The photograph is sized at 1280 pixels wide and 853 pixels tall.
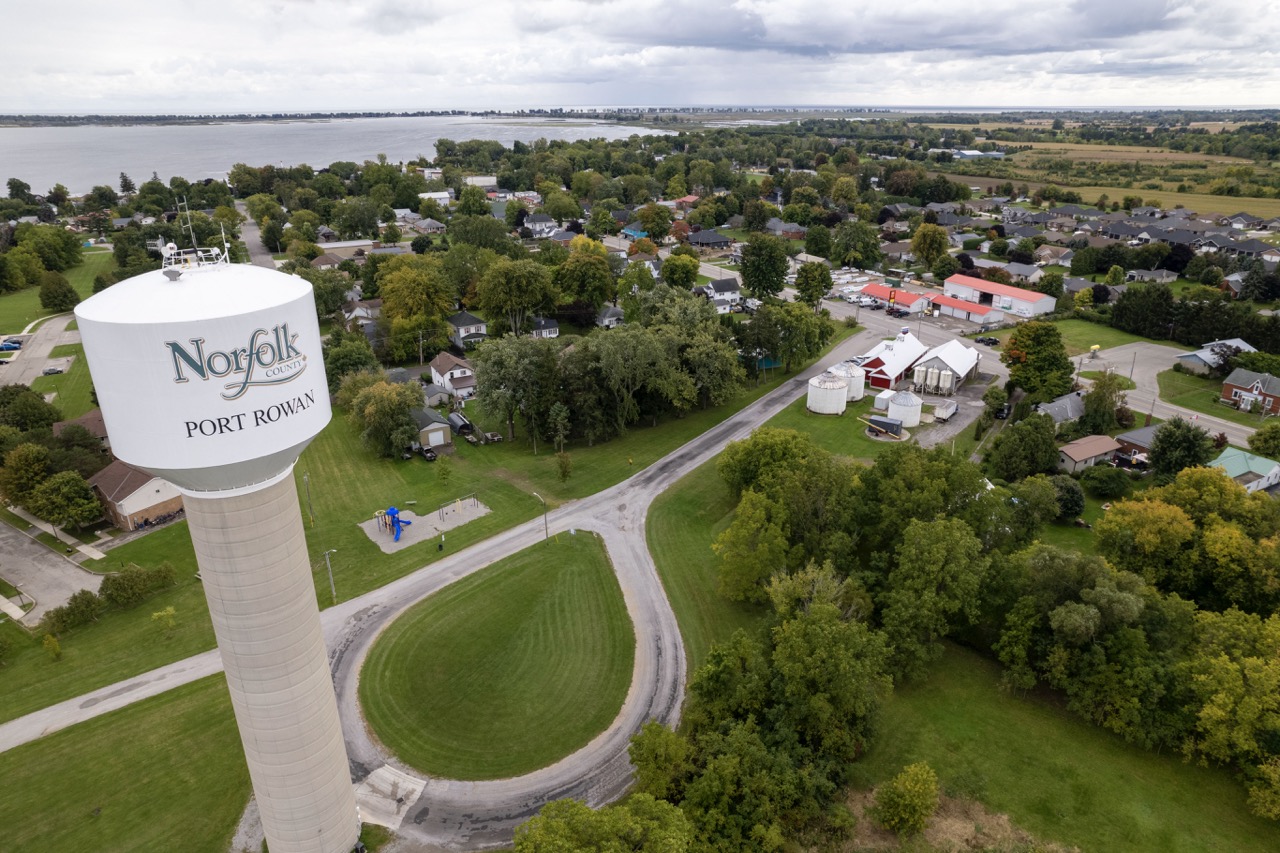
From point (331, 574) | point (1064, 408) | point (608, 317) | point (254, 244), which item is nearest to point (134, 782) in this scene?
point (331, 574)

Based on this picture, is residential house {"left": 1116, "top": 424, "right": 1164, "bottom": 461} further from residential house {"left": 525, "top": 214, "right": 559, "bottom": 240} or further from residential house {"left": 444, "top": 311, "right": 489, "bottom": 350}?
residential house {"left": 525, "top": 214, "right": 559, "bottom": 240}

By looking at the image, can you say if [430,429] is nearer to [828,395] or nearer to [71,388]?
[828,395]

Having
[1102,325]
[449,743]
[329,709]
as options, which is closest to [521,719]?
[449,743]

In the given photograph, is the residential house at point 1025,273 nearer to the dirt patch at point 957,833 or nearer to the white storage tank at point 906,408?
the white storage tank at point 906,408

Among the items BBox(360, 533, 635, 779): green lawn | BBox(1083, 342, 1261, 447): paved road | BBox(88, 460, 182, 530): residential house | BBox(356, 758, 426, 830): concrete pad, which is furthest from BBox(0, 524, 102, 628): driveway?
BBox(1083, 342, 1261, 447): paved road

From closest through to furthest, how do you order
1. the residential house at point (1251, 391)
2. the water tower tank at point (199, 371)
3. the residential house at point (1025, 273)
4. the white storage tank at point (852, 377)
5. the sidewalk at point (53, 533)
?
1. the water tower tank at point (199, 371)
2. the sidewalk at point (53, 533)
3. the residential house at point (1251, 391)
4. the white storage tank at point (852, 377)
5. the residential house at point (1025, 273)

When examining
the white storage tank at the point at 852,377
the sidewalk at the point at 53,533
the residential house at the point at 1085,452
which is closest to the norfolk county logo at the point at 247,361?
the sidewalk at the point at 53,533
